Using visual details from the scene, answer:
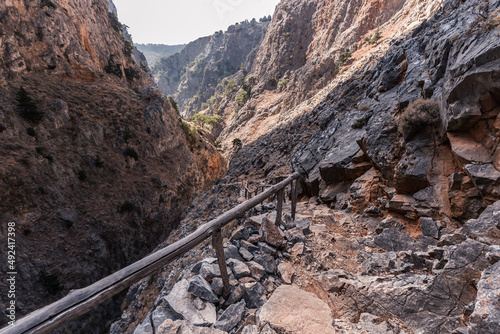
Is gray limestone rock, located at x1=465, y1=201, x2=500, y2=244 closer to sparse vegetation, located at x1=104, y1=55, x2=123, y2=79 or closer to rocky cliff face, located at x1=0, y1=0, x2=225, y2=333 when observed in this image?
rocky cliff face, located at x1=0, y1=0, x2=225, y2=333

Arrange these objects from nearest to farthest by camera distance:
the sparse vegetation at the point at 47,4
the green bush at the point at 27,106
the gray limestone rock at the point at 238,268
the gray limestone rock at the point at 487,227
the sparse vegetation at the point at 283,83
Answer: the gray limestone rock at the point at 487,227
the gray limestone rock at the point at 238,268
the green bush at the point at 27,106
the sparse vegetation at the point at 47,4
the sparse vegetation at the point at 283,83

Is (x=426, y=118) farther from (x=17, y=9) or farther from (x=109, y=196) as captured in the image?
(x=17, y=9)

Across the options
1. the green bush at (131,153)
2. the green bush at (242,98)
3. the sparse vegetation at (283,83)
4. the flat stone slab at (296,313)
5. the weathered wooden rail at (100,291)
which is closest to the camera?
the weathered wooden rail at (100,291)

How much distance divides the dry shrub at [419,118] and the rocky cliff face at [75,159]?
2305cm

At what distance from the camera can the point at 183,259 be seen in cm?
905

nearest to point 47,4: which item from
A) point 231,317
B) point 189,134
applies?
point 189,134

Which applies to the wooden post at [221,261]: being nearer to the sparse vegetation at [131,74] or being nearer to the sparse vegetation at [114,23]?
the sparse vegetation at [131,74]

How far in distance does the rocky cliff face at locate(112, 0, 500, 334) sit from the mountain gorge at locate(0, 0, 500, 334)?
0.10 feet

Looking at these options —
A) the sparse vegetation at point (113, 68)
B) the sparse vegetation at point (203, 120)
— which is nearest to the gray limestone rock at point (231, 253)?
the sparse vegetation at point (113, 68)

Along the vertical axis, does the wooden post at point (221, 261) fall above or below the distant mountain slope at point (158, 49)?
below

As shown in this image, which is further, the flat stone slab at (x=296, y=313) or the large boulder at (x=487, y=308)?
the flat stone slab at (x=296, y=313)

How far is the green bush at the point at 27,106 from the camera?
17.5m

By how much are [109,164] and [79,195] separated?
15.5 feet

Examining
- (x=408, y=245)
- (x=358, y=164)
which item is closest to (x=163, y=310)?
(x=408, y=245)
